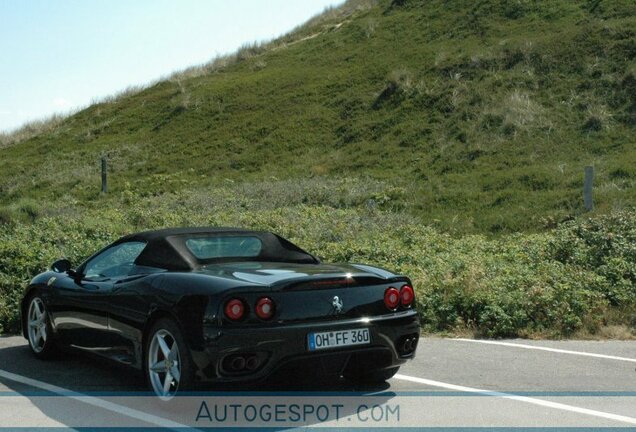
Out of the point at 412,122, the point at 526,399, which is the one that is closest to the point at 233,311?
the point at 526,399

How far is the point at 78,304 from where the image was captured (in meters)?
7.03

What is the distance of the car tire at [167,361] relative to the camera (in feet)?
18.2

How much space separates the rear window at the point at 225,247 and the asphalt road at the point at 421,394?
1113 mm

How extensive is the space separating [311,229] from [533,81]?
15.4m

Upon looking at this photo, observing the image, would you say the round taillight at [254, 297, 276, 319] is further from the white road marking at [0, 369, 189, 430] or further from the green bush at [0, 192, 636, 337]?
the green bush at [0, 192, 636, 337]

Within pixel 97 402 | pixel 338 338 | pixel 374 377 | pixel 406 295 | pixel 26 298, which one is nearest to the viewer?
pixel 338 338

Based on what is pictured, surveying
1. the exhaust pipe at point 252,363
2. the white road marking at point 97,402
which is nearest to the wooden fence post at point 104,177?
the white road marking at point 97,402

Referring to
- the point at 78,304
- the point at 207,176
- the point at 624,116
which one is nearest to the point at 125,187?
the point at 207,176

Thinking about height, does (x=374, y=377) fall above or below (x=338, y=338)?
below

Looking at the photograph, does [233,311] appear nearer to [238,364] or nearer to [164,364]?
[238,364]

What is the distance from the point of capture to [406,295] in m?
6.35

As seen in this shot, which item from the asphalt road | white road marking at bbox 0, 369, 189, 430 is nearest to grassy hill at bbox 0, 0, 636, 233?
the asphalt road

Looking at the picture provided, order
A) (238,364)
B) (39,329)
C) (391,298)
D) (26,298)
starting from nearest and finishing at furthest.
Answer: (238,364) → (391,298) → (39,329) → (26,298)

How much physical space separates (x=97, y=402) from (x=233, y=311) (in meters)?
1.41
